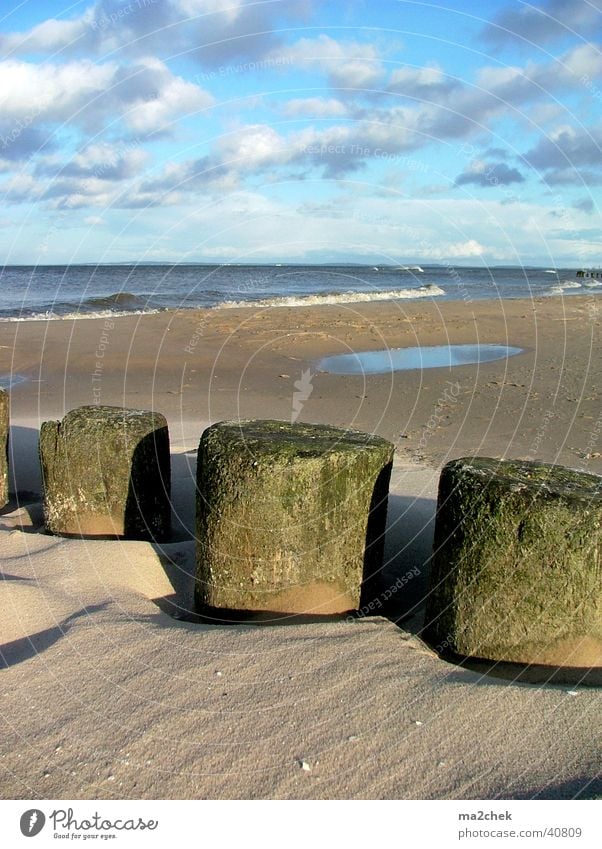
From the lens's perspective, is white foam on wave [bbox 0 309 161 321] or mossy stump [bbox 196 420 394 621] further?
white foam on wave [bbox 0 309 161 321]

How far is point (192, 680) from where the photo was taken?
277cm

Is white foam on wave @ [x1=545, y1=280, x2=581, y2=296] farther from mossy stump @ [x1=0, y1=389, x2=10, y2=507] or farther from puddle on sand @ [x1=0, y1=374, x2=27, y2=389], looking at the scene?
mossy stump @ [x1=0, y1=389, x2=10, y2=507]

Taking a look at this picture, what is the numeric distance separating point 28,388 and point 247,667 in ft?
27.8

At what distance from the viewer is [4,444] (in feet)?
17.4

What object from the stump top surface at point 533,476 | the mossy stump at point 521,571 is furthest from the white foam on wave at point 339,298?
the mossy stump at point 521,571

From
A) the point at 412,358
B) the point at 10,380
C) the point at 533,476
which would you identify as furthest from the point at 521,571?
the point at 412,358

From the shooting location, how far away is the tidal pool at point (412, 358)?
11727 millimetres

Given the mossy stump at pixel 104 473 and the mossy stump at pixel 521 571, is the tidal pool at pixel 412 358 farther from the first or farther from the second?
the mossy stump at pixel 521 571

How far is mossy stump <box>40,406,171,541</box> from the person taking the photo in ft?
14.3

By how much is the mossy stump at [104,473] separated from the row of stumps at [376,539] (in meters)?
0.82

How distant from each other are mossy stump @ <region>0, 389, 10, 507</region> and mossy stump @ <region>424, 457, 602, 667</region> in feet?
11.3

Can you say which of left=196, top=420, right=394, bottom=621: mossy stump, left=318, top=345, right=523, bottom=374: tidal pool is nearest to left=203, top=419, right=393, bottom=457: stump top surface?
left=196, top=420, right=394, bottom=621: mossy stump
